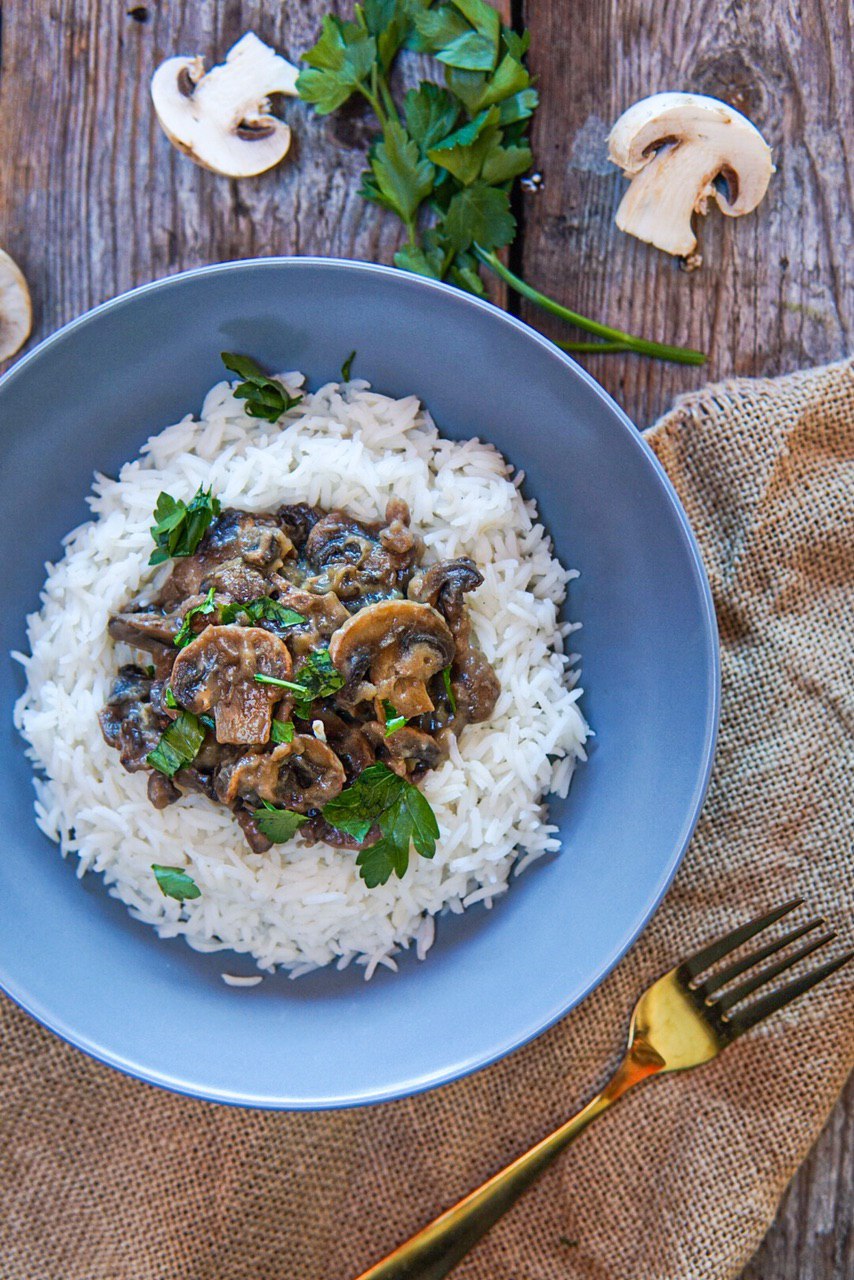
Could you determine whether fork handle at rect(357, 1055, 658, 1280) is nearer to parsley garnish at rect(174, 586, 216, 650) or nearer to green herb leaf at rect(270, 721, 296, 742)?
green herb leaf at rect(270, 721, 296, 742)

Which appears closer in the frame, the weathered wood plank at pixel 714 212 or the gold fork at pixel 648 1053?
the gold fork at pixel 648 1053

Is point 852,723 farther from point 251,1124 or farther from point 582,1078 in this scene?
point 251,1124

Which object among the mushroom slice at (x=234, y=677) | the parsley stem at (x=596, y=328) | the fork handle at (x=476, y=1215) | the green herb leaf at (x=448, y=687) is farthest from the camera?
the parsley stem at (x=596, y=328)

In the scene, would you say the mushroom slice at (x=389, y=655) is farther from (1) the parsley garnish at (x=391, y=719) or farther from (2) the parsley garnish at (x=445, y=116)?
(2) the parsley garnish at (x=445, y=116)

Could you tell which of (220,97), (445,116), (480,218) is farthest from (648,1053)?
(220,97)

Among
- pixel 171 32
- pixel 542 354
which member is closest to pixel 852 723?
pixel 542 354

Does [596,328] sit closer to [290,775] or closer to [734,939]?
[290,775]

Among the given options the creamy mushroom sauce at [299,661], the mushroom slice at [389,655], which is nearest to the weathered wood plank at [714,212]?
the creamy mushroom sauce at [299,661]
